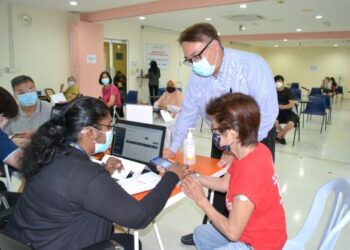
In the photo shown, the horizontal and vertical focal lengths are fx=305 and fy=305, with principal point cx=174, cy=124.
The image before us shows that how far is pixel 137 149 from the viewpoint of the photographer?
1.82m

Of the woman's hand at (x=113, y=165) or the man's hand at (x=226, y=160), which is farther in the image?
the man's hand at (x=226, y=160)

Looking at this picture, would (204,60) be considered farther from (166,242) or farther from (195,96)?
(166,242)

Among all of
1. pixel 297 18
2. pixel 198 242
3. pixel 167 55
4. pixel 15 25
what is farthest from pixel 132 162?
pixel 167 55

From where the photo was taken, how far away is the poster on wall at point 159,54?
10141 millimetres

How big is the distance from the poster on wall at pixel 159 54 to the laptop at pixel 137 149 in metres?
8.48

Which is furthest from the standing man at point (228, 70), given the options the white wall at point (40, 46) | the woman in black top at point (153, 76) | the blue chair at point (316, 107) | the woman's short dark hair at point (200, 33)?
the woman in black top at point (153, 76)

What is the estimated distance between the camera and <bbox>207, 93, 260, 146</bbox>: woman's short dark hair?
1200 millimetres

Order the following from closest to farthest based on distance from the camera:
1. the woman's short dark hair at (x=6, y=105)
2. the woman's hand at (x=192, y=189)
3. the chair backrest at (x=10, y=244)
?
the chair backrest at (x=10, y=244)
the woman's hand at (x=192, y=189)
the woman's short dark hair at (x=6, y=105)

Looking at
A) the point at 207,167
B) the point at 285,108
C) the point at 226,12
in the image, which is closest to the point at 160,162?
the point at 207,167

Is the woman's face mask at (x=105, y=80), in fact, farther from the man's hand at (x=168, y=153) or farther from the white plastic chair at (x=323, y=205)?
the white plastic chair at (x=323, y=205)

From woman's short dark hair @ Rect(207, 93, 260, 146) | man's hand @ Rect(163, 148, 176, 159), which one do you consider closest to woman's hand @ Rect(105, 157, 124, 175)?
man's hand @ Rect(163, 148, 176, 159)

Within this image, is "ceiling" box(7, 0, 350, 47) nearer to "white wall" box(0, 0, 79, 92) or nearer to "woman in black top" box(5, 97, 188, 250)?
"white wall" box(0, 0, 79, 92)

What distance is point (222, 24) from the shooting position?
905 centimetres

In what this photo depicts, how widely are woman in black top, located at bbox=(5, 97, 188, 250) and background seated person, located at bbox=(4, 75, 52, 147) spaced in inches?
64.1
